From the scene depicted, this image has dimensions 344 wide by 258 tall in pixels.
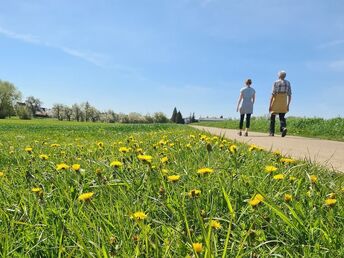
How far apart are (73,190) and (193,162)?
146cm

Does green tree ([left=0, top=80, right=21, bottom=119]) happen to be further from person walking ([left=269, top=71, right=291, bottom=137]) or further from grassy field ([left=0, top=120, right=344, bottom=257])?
grassy field ([left=0, top=120, right=344, bottom=257])

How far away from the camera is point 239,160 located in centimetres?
385

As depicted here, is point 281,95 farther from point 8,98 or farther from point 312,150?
point 8,98

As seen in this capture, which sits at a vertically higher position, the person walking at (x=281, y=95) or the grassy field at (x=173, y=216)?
the person walking at (x=281, y=95)

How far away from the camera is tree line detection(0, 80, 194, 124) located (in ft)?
331

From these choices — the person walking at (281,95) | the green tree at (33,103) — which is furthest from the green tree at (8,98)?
the person walking at (281,95)

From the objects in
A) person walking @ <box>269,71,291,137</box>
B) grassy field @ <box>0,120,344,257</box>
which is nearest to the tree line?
person walking @ <box>269,71,291,137</box>

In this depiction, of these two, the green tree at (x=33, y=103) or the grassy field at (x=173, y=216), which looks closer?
the grassy field at (x=173, y=216)

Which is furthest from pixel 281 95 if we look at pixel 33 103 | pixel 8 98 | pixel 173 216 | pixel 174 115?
pixel 33 103

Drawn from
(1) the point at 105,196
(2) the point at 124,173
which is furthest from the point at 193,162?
(1) the point at 105,196

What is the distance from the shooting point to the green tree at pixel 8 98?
3875 inches

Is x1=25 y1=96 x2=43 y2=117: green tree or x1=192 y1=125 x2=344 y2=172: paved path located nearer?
x1=192 y1=125 x2=344 y2=172: paved path

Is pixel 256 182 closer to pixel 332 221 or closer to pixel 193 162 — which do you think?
pixel 332 221

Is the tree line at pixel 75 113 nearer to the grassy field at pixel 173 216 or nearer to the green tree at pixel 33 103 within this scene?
the green tree at pixel 33 103
